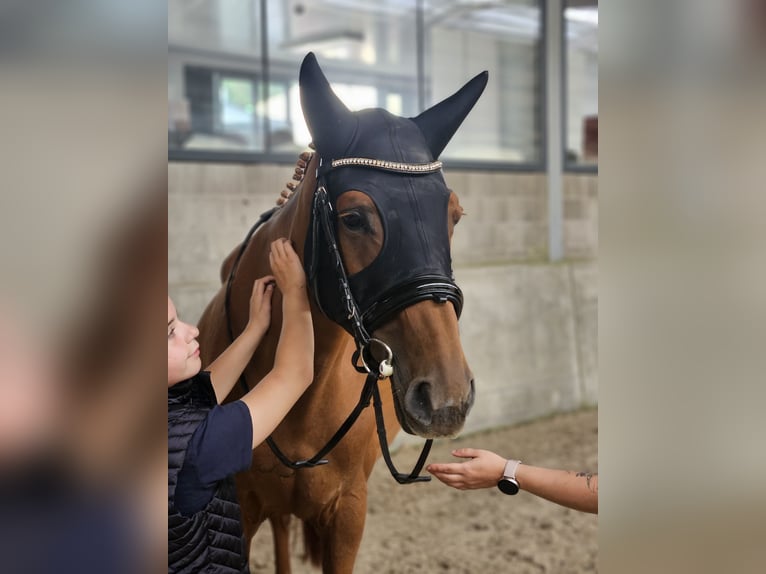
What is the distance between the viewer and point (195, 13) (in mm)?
4137

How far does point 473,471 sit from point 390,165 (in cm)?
54

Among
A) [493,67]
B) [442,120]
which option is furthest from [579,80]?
[442,120]

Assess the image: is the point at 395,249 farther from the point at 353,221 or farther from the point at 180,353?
the point at 180,353

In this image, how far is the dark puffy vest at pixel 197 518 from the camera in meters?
0.96

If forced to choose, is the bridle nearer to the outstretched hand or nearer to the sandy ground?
the outstretched hand

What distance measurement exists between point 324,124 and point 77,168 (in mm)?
717

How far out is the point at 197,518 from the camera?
3.56 feet

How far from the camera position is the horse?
1.05m

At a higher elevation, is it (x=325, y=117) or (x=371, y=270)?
(x=325, y=117)

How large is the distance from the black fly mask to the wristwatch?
300mm

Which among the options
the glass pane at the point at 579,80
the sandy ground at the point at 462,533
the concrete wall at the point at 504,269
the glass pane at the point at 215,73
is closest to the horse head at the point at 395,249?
→ the sandy ground at the point at 462,533

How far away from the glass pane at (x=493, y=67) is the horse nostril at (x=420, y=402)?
3924 mm

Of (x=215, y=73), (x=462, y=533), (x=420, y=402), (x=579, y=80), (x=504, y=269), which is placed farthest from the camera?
(x=579, y=80)

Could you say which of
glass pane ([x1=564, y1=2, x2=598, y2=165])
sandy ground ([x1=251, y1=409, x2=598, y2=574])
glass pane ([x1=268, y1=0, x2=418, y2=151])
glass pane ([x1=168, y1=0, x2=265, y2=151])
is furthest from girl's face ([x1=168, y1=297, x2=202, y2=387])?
glass pane ([x1=564, y1=2, x2=598, y2=165])
